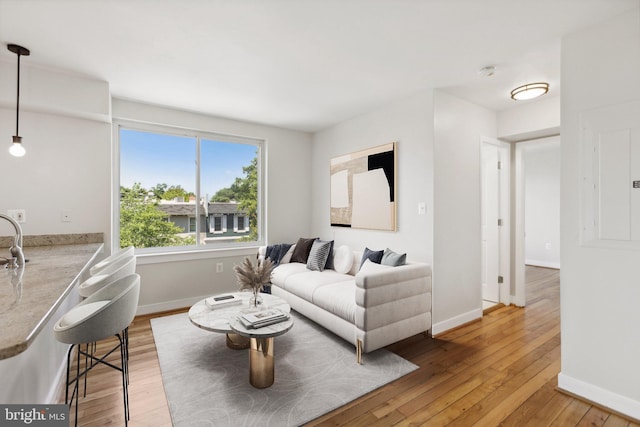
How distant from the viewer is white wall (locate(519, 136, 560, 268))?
20.6 ft

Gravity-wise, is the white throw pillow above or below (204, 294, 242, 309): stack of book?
above

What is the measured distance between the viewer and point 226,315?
97.4 inches

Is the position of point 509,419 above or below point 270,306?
below

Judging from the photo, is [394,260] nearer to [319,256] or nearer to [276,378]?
[319,256]

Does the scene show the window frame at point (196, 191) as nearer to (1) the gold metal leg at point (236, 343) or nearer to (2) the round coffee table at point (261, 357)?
(1) the gold metal leg at point (236, 343)

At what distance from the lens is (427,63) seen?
8.39ft

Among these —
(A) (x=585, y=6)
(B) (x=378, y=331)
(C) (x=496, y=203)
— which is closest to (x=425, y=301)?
(B) (x=378, y=331)

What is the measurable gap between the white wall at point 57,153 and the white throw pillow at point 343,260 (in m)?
2.65

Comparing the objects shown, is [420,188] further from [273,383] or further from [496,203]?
[273,383]

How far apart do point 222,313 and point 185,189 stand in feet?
7.01

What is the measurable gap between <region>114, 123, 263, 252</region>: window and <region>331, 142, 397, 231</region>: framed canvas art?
1246 mm

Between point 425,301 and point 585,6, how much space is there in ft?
8.14

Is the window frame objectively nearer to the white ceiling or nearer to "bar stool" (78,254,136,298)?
the white ceiling

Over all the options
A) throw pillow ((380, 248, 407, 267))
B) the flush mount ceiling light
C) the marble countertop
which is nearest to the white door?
the flush mount ceiling light
